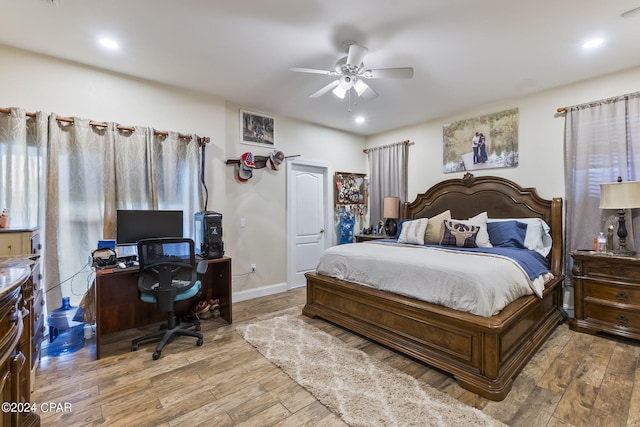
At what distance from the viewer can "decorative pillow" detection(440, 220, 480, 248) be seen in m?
3.36

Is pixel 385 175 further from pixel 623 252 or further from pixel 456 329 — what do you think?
pixel 456 329

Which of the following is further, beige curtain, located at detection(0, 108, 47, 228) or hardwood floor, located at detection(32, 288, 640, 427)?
beige curtain, located at detection(0, 108, 47, 228)

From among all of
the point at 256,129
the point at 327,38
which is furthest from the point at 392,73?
the point at 256,129

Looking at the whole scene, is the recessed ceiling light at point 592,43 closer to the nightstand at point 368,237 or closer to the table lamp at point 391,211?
the table lamp at point 391,211

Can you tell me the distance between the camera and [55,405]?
6.15ft

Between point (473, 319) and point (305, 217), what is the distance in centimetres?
315

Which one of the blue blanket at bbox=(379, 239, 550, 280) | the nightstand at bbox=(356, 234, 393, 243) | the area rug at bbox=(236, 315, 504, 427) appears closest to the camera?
the area rug at bbox=(236, 315, 504, 427)

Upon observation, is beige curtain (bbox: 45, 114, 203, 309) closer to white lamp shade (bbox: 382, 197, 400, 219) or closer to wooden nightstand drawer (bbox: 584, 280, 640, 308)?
white lamp shade (bbox: 382, 197, 400, 219)

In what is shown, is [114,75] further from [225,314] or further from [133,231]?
[225,314]

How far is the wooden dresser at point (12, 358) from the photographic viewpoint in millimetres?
1101

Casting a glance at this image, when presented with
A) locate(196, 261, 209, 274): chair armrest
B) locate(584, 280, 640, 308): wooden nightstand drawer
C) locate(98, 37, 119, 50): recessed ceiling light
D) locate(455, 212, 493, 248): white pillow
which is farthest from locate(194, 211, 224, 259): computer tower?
locate(584, 280, 640, 308): wooden nightstand drawer

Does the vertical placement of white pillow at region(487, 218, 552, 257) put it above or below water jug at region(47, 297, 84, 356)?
above

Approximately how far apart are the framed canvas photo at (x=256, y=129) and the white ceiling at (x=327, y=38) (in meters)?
0.55

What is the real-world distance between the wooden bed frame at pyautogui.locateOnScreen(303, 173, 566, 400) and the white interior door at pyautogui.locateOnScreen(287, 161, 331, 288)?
51.2 inches
